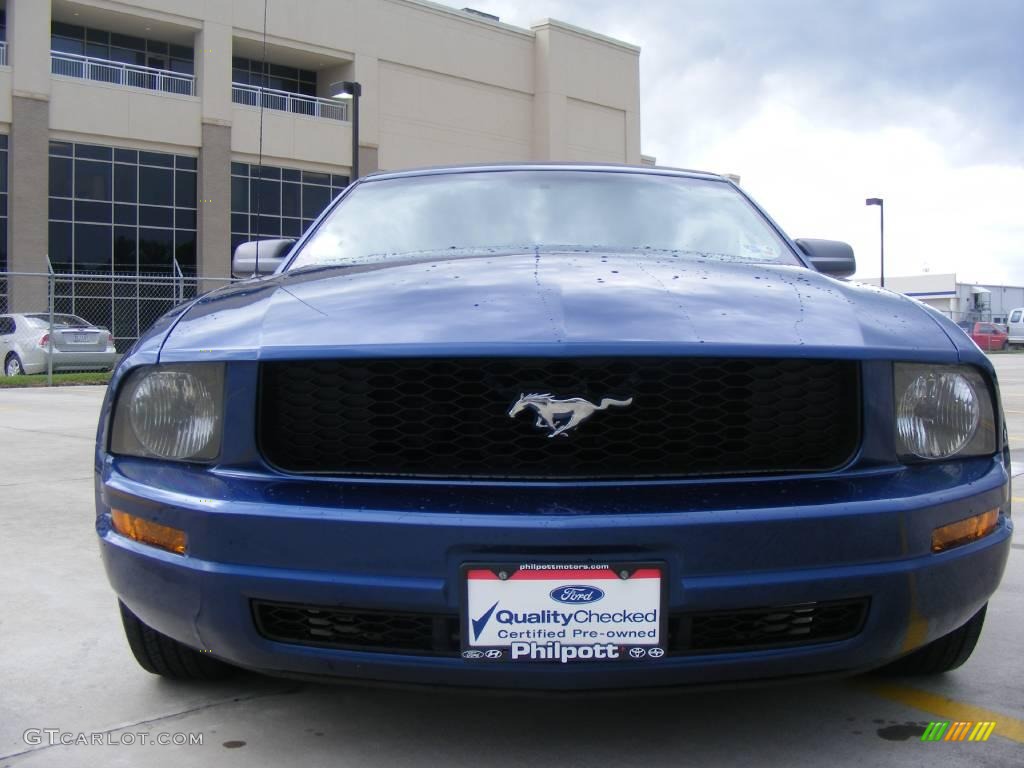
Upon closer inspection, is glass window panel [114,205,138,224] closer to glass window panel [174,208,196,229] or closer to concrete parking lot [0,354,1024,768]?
glass window panel [174,208,196,229]

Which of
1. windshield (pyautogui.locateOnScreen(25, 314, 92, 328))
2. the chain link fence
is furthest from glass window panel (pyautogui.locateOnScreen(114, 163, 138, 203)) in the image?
windshield (pyautogui.locateOnScreen(25, 314, 92, 328))

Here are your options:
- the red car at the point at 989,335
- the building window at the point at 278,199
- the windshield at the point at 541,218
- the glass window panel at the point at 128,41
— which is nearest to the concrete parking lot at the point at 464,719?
the windshield at the point at 541,218

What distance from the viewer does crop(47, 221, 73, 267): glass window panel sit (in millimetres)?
27000

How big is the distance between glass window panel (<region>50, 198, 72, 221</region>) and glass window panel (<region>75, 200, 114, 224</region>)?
0.20m

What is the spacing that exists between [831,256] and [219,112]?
92.3 ft

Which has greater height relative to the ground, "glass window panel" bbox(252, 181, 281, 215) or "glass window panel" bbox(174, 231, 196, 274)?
"glass window panel" bbox(252, 181, 281, 215)

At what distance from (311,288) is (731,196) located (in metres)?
1.78

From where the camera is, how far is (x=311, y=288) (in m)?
2.46

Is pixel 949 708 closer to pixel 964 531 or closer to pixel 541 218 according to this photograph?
pixel 964 531

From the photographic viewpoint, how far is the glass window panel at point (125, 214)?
91.4 ft

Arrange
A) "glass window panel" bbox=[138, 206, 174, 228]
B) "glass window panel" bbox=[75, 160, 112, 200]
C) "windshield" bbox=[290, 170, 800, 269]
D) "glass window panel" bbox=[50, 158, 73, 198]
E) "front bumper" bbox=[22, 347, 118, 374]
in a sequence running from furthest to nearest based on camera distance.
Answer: "glass window panel" bbox=[138, 206, 174, 228] → "glass window panel" bbox=[75, 160, 112, 200] → "glass window panel" bbox=[50, 158, 73, 198] → "front bumper" bbox=[22, 347, 118, 374] → "windshield" bbox=[290, 170, 800, 269]

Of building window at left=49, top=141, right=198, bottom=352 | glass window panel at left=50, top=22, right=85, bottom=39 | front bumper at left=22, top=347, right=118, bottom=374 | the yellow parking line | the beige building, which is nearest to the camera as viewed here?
the yellow parking line

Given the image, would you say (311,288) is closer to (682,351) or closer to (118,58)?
(682,351)

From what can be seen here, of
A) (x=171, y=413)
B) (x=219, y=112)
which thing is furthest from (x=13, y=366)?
(x=171, y=413)
